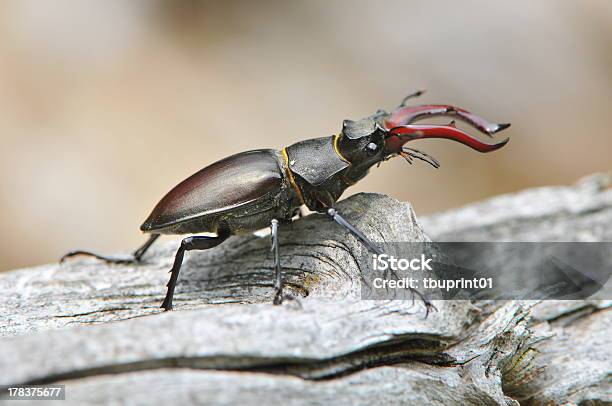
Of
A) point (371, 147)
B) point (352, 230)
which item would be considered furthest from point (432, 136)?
point (352, 230)

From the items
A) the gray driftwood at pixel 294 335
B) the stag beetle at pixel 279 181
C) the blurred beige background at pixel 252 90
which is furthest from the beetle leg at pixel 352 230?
the blurred beige background at pixel 252 90

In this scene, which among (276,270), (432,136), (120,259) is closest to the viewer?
(276,270)

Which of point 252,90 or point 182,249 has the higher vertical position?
point 252,90

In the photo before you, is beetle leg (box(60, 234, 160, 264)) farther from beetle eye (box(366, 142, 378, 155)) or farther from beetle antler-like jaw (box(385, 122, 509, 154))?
beetle antler-like jaw (box(385, 122, 509, 154))

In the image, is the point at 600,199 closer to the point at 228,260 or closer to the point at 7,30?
the point at 228,260

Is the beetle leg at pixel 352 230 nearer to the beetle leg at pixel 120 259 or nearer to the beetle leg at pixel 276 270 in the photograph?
the beetle leg at pixel 276 270

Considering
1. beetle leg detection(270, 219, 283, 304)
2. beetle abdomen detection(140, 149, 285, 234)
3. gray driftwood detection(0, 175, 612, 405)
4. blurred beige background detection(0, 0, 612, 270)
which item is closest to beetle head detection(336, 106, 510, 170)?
gray driftwood detection(0, 175, 612, 405)

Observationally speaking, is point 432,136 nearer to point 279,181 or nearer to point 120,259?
point 279,181
